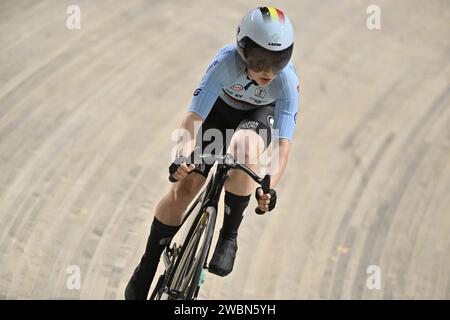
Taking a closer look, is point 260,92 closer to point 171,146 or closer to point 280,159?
point 280,159

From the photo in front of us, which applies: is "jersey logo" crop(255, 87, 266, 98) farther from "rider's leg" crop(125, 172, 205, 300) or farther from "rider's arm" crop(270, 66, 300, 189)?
"rider's leg" crop(125, 172, 205, 300)

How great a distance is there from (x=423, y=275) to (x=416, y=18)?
3.33 meters

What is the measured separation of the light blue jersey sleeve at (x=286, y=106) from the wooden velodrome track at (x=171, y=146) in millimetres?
1449

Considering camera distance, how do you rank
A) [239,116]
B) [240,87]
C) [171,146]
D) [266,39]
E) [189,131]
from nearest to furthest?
[266,39], [189,131], [240,87], [239,116], [171,146]

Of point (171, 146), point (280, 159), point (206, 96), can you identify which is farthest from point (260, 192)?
point (171, 146)

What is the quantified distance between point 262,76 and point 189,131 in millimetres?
415

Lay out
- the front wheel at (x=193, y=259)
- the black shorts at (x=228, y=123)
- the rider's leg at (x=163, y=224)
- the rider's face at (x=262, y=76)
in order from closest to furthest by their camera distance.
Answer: the rider's face at (x=262, y=76)
the front wheel at (x=193, y=259)
the black shorts at (x=228, y=123)
the rider's leg at (x=163, y=224)

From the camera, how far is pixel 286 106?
3.30 m

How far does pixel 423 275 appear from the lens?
4.59m

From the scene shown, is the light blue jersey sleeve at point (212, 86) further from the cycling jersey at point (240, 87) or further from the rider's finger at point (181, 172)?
the rider's finger at point (181, 172)

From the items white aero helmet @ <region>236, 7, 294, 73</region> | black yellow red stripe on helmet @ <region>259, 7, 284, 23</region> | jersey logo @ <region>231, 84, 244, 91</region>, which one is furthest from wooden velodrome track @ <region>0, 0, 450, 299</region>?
black yellow red stripe on helmet @ <region>259, 7, 284, 23</region>

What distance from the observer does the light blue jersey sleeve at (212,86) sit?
10.7ft

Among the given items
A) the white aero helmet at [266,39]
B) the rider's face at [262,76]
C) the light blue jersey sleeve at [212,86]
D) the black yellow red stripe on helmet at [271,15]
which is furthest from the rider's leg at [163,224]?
the black yellow red stripe on helmet at [271,15]

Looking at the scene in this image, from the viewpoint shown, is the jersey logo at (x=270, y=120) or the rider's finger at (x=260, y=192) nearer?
the rider's finger at (x=260, y=192)
